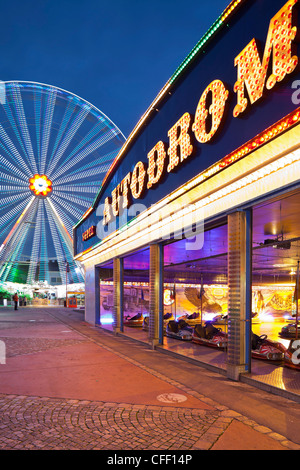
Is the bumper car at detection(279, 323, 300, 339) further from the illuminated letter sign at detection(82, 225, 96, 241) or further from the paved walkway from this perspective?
the illuminated letter sign at detection(82, 225, 96, 241)

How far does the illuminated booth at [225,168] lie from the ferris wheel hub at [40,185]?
28093mm

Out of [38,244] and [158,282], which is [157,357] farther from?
[38,244]

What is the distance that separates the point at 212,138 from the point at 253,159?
1671mm

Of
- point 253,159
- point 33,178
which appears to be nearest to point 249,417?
point 253,159

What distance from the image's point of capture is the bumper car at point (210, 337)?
12195 mm

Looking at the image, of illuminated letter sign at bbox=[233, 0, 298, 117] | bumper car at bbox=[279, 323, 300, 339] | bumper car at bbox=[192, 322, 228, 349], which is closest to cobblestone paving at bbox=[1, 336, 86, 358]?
bumper car at bbox=[192, 322, 228, 349]

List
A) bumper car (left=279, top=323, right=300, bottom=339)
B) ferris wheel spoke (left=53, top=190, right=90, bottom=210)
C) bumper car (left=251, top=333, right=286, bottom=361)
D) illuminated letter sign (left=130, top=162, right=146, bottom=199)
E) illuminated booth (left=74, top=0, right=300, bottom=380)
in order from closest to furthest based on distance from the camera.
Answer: illuminated booth (left=74, top=0, right=300, bottom=380) → bumper car (left=251, top=333, right=286, bottom=361) → illuminated letter sign (left=130, top=162, right=146, bottom=199) → bumper car (left=279, top=323, right=300, bottom=339) → ferris wheel spoke (left=53, top=190, right=90, bottom=210)

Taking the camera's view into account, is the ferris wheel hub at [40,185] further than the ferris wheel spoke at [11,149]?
Yes

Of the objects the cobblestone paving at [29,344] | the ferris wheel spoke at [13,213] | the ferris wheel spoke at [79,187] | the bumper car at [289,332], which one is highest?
the ferris wheel spoke at [79,187]

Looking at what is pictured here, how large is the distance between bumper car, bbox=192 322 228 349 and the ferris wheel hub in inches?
1349

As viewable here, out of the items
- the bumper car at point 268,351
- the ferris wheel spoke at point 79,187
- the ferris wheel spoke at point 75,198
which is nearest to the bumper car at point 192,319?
the bumper car at point 268,351

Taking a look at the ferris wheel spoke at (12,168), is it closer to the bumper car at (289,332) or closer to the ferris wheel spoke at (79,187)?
the ferris wheel spoke at (79,187)

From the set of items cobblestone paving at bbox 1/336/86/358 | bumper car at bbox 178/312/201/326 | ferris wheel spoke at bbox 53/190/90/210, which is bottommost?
bumper car at bbox 178/312/201/326

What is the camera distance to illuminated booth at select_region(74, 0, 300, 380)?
6.29 meters
